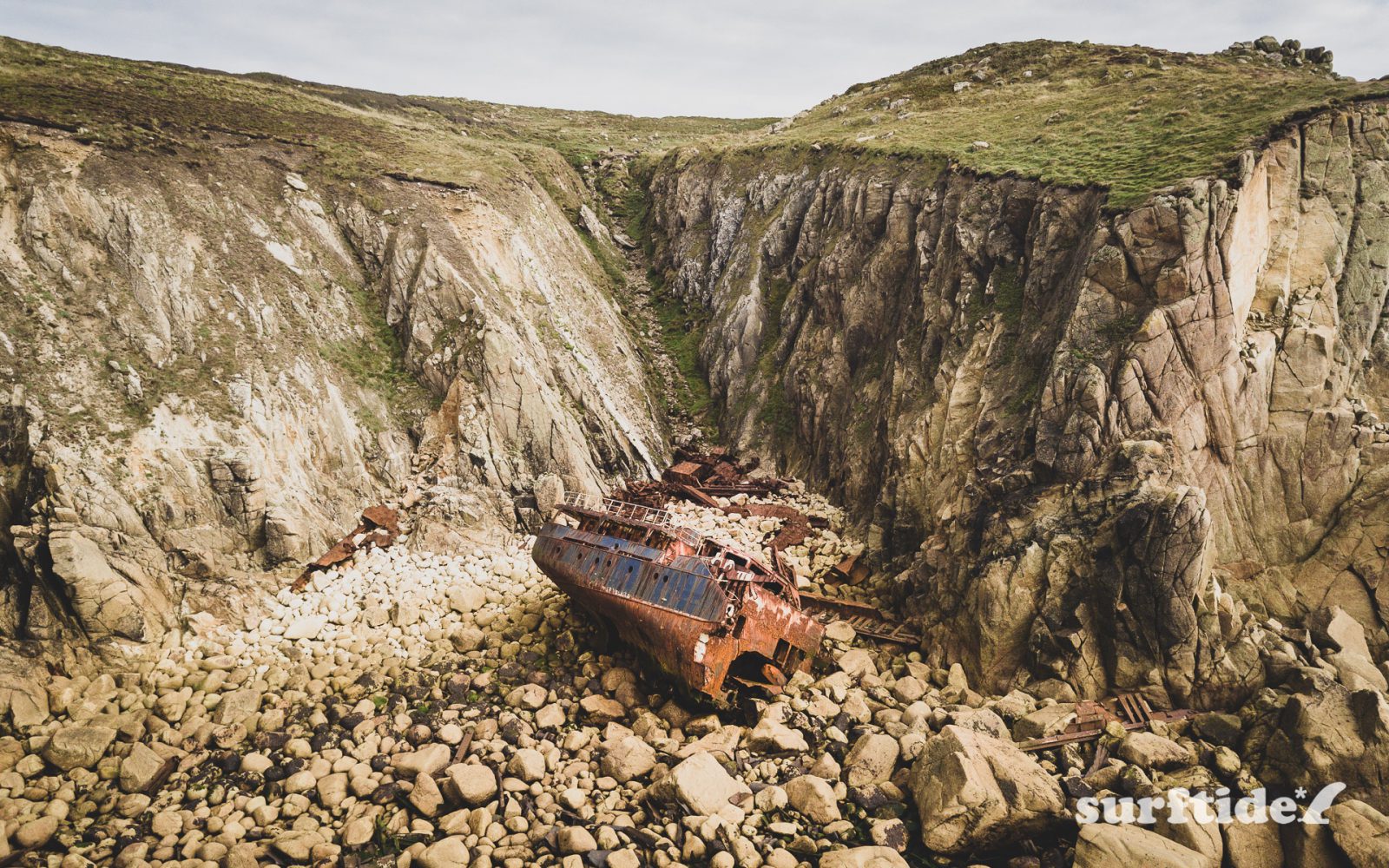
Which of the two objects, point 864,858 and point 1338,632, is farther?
point 1338,632

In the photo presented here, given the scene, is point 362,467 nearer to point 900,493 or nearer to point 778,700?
point 778,700

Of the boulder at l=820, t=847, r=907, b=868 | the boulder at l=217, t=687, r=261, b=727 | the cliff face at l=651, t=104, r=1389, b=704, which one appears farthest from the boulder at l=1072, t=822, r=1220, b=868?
the boulder at l=217, t=687, r=261, b=727

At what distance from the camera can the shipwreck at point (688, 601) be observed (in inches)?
690

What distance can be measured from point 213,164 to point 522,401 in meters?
18.4

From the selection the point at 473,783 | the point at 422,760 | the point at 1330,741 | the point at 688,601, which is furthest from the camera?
the point at 688,601

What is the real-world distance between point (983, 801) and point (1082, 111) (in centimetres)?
3540

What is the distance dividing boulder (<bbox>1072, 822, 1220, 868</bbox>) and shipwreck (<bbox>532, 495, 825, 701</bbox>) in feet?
27.2

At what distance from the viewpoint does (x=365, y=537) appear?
2434 cm

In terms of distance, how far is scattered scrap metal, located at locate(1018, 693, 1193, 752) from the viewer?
15188mm

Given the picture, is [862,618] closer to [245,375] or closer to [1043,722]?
[1043,722]

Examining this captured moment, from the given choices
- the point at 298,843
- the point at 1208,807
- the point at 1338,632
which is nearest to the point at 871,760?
the point at 1208,807

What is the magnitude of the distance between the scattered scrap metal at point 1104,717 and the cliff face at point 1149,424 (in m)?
0.45

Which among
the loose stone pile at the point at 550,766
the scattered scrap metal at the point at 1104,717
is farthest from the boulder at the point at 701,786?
the scattered scrap metal at the point at 1104,717

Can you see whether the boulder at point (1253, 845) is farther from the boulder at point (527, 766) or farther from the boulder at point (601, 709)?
the boulder at point (527, 766)
